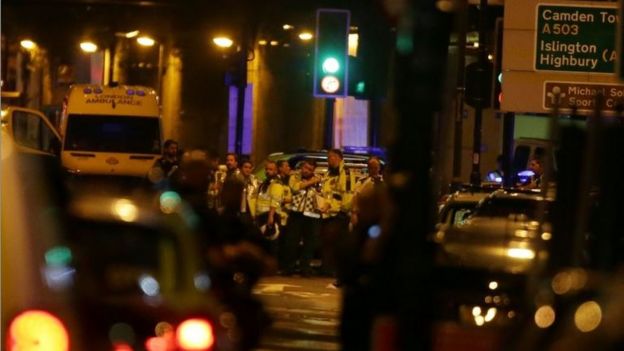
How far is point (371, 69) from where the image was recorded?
58.4 ft

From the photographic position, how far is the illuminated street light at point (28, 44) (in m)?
41.2

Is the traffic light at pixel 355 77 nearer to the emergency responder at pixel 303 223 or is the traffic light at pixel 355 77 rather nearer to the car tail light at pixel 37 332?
the emergency responder at pixel 303 223

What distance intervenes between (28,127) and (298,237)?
8661mm

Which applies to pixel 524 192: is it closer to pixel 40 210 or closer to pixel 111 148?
pixel 40 210

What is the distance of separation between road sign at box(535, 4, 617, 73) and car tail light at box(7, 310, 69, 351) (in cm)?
1178

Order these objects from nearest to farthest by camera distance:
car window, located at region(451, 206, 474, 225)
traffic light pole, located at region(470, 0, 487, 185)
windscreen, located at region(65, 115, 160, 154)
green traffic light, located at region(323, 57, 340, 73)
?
car window, located at region(451, 206, 474, 225) < green traffic light, located at region(323, 57, 340, 73) < traffic light pole, located at region(470, 0, 487, 185) < windscreen, located at region(65, 115, 160, 154)

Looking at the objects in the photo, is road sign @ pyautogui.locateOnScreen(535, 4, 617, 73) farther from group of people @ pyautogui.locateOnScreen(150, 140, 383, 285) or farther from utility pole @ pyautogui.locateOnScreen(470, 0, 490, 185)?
group of people @ pyautogui.locateOnScreen(150, 140, 383, 285)

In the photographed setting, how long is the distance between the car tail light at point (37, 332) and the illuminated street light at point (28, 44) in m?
36.6

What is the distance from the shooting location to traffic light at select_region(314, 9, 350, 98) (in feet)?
60.8

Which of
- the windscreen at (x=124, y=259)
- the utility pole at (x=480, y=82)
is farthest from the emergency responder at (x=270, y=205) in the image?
the windscreen at (x=124, y=259)

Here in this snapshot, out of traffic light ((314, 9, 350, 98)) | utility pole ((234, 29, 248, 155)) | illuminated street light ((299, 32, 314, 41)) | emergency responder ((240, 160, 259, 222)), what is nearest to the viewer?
emergency responder ((240, 160, 259, 222))

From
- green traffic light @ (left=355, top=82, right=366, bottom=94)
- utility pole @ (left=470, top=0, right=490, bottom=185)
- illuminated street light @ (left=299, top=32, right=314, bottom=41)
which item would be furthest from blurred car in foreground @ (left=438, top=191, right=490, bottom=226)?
illuminated street light @ (left=299, top=32, right=314, bottom=41)

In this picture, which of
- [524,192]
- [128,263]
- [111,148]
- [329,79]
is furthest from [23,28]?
[128,263]

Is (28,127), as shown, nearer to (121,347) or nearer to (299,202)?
(299,202)
